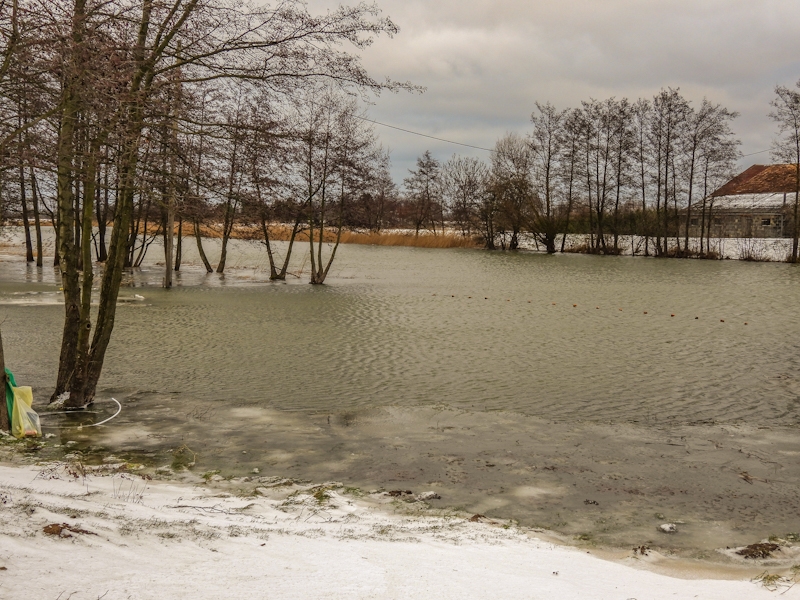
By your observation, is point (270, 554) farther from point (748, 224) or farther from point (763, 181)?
point (763, 181)

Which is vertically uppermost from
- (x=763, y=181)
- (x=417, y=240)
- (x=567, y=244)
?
(x=763, y=181)

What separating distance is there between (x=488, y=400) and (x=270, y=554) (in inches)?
213

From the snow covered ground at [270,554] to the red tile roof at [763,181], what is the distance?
4295 centimetres

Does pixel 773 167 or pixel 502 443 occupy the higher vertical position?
pixel 773 167

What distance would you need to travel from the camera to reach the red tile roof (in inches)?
1689

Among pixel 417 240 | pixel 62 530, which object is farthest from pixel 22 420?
pixel 417 240

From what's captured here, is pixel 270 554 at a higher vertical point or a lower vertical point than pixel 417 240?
lower

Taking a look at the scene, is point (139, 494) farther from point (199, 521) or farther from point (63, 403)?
point (63, 403)

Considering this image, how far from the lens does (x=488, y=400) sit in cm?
900

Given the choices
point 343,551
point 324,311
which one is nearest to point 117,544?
point 343,551

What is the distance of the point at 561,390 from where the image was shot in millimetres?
9523

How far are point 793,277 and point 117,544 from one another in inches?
1238

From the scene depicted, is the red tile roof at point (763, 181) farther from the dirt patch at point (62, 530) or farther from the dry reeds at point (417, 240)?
the dirt patch at point (62, 530)

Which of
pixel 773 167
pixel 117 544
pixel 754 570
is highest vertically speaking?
pixel 773 167
